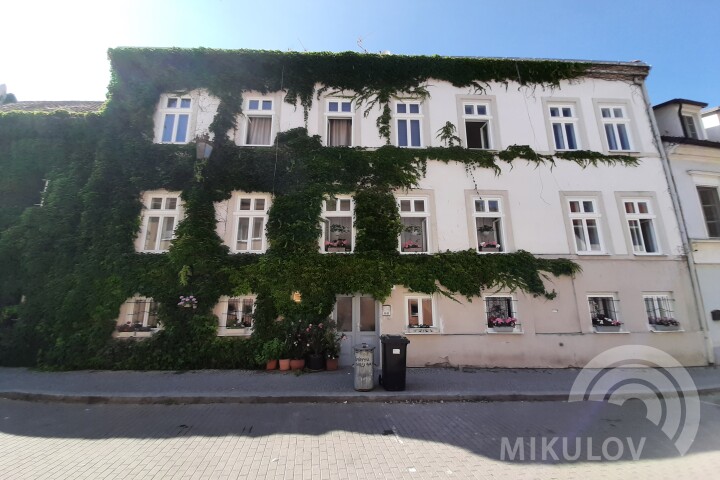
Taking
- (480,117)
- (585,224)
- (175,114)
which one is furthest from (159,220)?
(585,224)

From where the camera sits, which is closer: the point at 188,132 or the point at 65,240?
the point at 65,240

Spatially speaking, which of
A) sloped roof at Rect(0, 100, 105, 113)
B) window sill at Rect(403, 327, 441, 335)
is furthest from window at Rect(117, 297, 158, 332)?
sloped roof at Rect(0, 100, 105, 113)

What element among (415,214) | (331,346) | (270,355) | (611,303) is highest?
(415,214)

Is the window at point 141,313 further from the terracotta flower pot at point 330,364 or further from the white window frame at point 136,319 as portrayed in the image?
the terracotta flower pot at point 330,364

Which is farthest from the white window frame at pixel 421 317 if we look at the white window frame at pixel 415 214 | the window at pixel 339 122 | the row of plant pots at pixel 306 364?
the window at pixel 339 122

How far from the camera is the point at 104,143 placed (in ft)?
35.3

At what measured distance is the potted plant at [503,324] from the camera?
997 cm

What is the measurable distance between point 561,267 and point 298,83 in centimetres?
1201

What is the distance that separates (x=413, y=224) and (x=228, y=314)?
7264 millimetres

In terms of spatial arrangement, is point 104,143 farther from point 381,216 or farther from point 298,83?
point 381,216

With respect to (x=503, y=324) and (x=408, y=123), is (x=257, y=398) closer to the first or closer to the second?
(x=503, y=324)

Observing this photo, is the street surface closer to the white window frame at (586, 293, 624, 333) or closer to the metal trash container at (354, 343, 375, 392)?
the metal trash container at (354, 343, 375, 392)

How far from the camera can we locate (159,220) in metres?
10.7

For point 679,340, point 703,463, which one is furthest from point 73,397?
point 679,340
